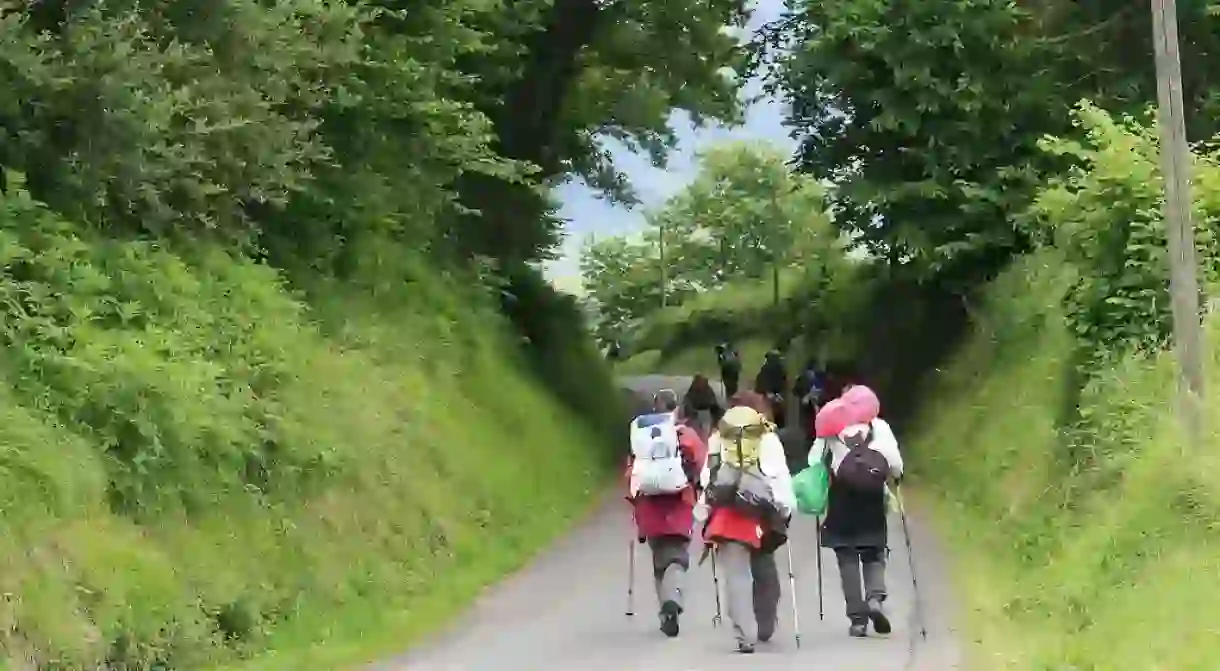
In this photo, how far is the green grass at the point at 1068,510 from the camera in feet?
31.2

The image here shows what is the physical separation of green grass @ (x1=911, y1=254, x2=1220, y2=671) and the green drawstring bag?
1545mm

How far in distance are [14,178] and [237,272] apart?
10.3 feet

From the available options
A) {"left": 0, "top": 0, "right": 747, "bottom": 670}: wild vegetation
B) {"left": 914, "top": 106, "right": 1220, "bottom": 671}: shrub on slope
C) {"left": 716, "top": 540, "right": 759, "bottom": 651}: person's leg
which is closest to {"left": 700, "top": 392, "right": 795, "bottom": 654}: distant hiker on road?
{"left": 716, "top": 540, "right": 759, "bottom": 651}: person's leg

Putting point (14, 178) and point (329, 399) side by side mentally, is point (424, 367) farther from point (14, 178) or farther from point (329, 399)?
point (14, 178)

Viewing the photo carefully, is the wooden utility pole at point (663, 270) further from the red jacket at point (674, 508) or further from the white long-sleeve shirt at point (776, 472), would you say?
the white long-sleeve shirt at point (776, 472)

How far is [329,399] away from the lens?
48.0 feet

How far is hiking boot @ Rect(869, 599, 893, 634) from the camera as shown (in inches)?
468

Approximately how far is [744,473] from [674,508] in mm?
1243

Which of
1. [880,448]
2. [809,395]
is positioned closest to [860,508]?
[880,448]

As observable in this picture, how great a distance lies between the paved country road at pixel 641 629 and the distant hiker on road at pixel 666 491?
471 millimetres

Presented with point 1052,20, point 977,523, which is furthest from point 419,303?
point 1052,20

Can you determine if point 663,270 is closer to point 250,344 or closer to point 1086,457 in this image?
point 1086,457

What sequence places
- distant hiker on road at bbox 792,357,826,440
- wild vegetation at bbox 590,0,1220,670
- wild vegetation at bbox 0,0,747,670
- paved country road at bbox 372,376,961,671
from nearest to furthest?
wild vegetation at bbox 0,0,747,670
paved country road at bbox 372,376,961,671
wild vegetation at bbox 590,0,1220,670
distant hiker on road at bbox 792,357,826,440

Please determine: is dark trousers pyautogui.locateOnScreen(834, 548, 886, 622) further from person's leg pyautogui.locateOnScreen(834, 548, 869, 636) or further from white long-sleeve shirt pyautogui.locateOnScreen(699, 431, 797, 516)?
white long-sleeve shirt pyautogui.locateOnScreen(699, 431, 797, 516)
